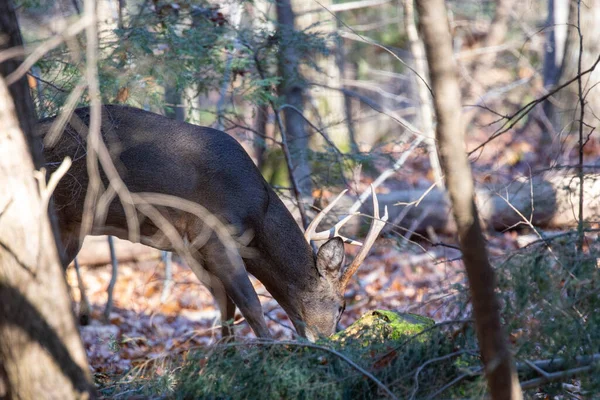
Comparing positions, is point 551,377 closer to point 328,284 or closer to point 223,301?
point 328,284

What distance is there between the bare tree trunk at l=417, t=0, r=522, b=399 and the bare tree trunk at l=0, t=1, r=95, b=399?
1.90m

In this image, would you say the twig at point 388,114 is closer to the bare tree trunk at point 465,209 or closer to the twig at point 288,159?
the twig at point 288,159

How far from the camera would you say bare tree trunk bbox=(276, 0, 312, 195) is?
8.25 meters

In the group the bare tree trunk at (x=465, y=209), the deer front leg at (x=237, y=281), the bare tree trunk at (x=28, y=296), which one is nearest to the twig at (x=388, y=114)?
the deer front leg at (x=237, y=281)

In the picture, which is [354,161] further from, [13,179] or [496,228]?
[13,179]

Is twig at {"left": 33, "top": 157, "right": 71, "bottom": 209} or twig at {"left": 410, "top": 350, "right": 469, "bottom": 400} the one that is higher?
twig at {"left": 33, "top": 157, "right": 71, "bottom": 209}

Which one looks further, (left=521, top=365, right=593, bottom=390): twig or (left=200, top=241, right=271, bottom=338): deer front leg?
(left=200, top=241, right=271, bottom=338): deer front leg

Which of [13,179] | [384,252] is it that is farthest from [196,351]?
[384,252]

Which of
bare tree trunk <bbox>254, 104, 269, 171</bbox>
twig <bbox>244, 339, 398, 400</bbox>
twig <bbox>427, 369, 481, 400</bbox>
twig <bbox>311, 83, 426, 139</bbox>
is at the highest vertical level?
twig <bbox>311, 83, 426, 139</bbox>

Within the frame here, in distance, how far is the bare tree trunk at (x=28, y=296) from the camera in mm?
3277

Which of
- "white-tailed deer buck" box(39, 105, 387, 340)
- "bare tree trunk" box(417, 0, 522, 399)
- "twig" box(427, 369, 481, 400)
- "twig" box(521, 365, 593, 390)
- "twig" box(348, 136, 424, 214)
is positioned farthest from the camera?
"twig" box(348, 136, 424, 214)

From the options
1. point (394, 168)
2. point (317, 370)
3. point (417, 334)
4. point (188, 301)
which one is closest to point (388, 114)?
point (394, 168)

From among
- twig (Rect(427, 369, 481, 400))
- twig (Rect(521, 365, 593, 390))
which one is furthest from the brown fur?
twig (Rect(521, 365, 593, 390))

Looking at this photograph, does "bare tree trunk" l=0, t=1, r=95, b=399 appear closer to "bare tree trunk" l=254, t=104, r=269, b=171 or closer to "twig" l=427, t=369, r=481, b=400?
"twig" l=427, t=369, r=481, b=400
